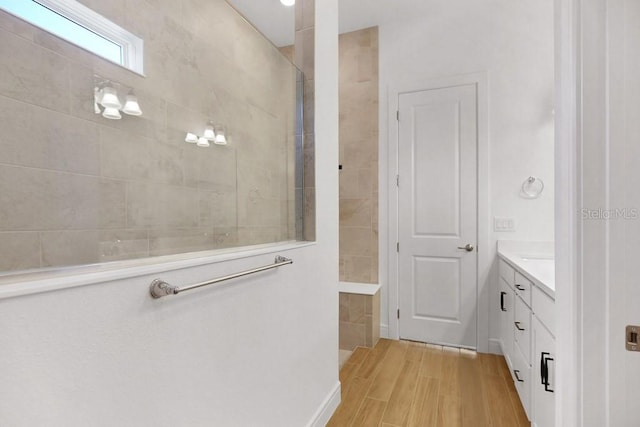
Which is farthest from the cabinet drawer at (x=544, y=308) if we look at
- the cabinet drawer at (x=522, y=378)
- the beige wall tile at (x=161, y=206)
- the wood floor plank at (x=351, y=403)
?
the beige wall tile at (x=161, y=206)

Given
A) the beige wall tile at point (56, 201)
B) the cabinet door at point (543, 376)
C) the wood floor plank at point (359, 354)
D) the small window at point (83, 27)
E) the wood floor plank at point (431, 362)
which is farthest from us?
the wood floor plank at point (359, 354)

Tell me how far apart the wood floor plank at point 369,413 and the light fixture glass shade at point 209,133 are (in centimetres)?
168

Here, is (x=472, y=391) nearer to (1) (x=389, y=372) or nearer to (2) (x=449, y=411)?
(2) (x=449, y=411)

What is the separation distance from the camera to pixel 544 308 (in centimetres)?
140

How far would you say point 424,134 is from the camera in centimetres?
293

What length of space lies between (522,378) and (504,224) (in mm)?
1252

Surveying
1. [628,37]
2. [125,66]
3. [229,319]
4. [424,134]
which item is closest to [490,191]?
[424,134]

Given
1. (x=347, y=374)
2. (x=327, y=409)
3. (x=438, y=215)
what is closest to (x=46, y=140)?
(x=327, y=409)

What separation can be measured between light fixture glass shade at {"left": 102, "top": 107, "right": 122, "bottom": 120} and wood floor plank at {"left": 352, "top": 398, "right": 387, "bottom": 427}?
1.87m

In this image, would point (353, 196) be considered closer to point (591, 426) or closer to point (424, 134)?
point (424, 134)

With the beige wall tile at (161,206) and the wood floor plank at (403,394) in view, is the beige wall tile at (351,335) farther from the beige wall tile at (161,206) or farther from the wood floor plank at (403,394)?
the beige wall tile at (161,206)

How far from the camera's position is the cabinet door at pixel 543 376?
1.29 metres

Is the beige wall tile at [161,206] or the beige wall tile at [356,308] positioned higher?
the beige wall tile at [161,206]

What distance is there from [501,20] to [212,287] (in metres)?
3.15
